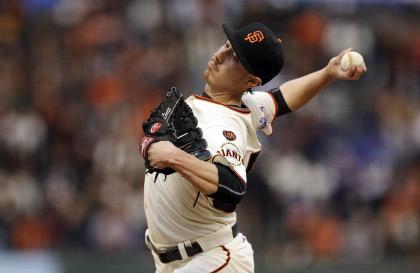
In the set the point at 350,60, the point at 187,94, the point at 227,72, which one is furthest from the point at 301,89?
the point at 187,94

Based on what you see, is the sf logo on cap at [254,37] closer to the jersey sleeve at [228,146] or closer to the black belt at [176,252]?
the jersey sleeve at [228,146]

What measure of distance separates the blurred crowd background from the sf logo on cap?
15.8 feet

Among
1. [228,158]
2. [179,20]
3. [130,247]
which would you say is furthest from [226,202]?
[179,20]

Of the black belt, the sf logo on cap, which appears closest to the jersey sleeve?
the sf logo on cap

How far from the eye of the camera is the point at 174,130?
14.3 ft

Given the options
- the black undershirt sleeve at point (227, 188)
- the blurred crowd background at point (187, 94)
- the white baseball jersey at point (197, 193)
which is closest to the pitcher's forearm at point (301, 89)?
the white baseball jersey at point (197, 193)

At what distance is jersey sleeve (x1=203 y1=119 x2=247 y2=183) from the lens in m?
4.31

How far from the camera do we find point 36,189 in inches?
402

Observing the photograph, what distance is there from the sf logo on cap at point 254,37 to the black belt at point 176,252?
956 mm

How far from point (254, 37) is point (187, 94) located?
5593 mm

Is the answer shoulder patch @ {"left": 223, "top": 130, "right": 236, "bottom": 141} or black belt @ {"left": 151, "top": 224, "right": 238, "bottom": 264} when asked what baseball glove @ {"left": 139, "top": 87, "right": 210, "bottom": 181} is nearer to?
shoulder patch @ {"left": 223, "top": 130, "right": 236, "bottom": 141}

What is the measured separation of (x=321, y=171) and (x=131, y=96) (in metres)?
2.31

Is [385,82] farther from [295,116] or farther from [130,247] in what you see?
[130,247]

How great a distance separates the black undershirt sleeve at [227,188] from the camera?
4.20 m
